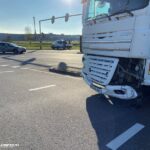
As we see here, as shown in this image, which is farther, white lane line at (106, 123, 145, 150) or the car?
the car

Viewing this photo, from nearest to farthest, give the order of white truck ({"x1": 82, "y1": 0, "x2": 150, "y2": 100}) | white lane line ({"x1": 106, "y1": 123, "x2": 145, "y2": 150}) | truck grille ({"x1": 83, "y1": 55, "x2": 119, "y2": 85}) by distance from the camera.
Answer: white lane line ({"x1": 106, "y1": 123, "x2": 145, "y2": 150}) → white truck ({"x1": 82, "y1": 0, "x2": 150, "y2": 100}) → truck grille ({"x1": 83, "y1": 55, "x2": 119, "y2": 85})

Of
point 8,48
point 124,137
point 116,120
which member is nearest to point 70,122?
point 116,120

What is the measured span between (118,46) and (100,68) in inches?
35.1

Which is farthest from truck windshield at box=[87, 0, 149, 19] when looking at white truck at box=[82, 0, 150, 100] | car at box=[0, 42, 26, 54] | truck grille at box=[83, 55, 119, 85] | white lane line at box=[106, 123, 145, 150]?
car at box=[0, 42, 26, 54]

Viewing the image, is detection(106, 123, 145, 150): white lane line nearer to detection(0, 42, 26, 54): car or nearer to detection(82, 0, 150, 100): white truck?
detection(82, 0, 150, 100): white truck

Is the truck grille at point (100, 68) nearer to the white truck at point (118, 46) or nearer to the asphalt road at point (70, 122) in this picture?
the white truck at point (118, 46)

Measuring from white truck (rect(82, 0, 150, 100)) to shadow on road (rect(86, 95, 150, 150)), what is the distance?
43 centimetres

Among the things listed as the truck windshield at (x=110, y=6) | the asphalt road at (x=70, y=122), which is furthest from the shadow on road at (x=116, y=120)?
the truck windshield at (x=110, y=6)

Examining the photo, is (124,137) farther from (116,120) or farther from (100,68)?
(100,68)

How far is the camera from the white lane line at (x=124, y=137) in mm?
3900

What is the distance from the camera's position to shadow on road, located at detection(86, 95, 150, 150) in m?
3.99

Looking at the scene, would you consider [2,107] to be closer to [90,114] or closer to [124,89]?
[90,114]

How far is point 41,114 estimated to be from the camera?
17.8ft

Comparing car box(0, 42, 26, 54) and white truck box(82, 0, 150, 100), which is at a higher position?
white truck box(82, 0, 150, 100)
